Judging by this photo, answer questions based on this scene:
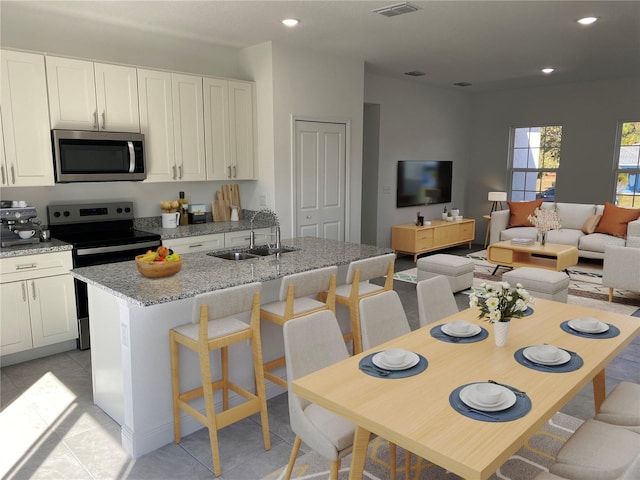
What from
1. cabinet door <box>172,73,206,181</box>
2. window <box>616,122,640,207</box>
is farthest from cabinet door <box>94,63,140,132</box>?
window <box>616,122,640,207</box>

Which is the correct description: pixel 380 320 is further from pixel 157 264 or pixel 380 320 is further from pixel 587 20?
pixel 587 20

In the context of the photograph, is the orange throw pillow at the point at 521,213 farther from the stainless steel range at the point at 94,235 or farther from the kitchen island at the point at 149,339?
the stainless steel range at the point at 94,235

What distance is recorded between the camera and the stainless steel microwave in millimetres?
4203

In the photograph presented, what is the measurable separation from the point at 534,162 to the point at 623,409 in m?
7.50

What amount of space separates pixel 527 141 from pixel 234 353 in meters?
7.71

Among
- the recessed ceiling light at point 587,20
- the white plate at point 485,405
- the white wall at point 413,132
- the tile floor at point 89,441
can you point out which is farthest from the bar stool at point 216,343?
the white wall at point 413,132

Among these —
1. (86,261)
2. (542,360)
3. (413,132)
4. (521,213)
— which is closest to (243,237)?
(86,261)

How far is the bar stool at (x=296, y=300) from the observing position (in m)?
2.91

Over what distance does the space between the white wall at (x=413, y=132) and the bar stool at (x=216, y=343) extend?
5382 millimetres

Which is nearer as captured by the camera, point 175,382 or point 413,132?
point 175,382

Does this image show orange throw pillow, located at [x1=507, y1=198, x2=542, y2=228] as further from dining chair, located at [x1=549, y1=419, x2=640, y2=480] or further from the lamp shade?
dining chair, located at [x1=549, y1=419, x2=640, y2=480]

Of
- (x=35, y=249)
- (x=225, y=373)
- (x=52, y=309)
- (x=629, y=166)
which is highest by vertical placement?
(x=629, y=166)

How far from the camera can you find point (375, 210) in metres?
7.87

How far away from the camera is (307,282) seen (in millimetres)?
2982
